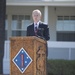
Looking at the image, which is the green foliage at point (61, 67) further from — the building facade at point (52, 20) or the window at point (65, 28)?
the window at point (65, 28)

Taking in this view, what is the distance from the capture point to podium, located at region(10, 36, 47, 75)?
545cm

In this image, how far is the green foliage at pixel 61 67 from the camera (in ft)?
38.6

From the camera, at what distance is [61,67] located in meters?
11.8

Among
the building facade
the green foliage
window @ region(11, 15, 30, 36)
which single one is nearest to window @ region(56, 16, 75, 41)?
the building facade

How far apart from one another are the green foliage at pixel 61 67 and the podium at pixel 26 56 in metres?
6.28

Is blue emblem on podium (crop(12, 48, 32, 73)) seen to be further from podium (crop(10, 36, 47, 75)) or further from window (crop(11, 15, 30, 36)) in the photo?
window (crop(11, 15, 30, 36))

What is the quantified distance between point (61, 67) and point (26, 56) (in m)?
6.48

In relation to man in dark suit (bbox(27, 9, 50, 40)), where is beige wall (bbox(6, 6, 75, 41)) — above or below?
above

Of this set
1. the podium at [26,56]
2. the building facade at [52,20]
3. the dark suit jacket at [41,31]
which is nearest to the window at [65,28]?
the building facade at [52,20]

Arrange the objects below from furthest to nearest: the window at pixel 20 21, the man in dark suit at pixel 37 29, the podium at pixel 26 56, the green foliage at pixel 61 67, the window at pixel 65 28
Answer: the window at pixel 20 21 < the window at pixel 65 28 < the green foliage at pixel 61 67 < the man in dark suit at pixel 37 29 < the podium at pixel 26 56

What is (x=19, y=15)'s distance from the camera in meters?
16.4

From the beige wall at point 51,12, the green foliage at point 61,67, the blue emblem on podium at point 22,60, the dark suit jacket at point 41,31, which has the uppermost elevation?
the beige wall at point 51,12

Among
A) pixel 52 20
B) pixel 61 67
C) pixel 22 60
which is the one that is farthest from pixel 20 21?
pixel 22 60

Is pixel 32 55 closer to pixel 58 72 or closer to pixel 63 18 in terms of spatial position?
pixel 58 72
